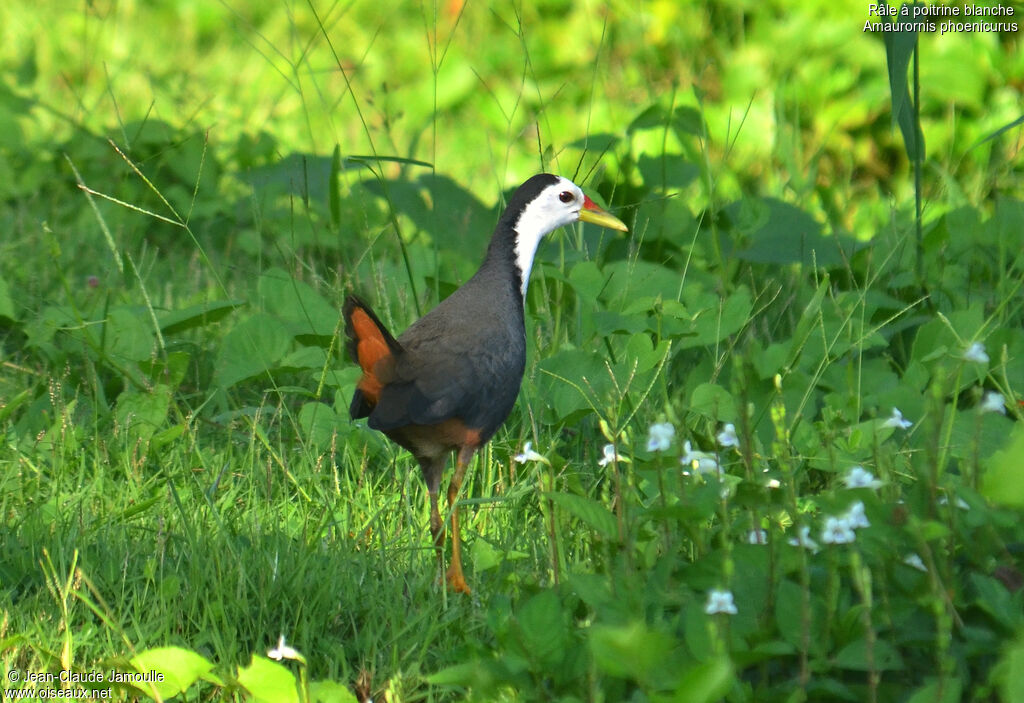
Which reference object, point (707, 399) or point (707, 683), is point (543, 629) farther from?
point (707, 399)

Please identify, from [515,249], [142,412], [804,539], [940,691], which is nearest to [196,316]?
[142,412]

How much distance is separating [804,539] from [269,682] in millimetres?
803

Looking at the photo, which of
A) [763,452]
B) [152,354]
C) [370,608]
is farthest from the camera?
[152,354]

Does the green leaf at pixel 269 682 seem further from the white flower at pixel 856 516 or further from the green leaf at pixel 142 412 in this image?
the green leaf at pixel 142 412

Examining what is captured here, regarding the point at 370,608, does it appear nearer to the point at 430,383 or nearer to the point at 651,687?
the point at 430,383

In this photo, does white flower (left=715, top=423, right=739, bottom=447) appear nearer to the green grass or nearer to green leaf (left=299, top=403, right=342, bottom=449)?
the green grass

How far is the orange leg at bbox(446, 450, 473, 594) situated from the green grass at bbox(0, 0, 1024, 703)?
6 cm

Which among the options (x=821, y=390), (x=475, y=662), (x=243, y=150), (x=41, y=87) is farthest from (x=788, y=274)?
(x=41, y=87)

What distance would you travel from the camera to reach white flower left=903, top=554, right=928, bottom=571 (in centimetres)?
184

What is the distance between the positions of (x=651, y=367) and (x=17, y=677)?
1.49 m

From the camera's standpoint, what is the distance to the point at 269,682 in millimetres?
1870

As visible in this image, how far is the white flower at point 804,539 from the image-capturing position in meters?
1.75

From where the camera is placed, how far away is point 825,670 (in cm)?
176

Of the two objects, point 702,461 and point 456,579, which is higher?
point 702,461
